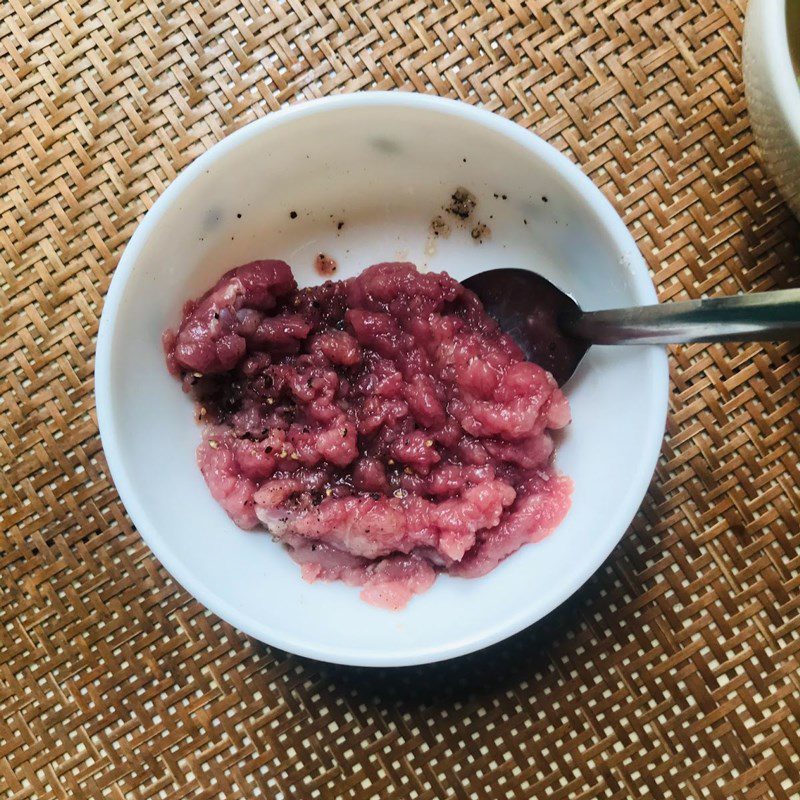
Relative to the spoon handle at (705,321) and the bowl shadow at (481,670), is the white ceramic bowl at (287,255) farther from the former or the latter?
the bowl shadow at (481,670)

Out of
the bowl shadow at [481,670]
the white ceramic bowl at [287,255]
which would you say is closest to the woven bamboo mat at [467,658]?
the bowl shadow at [481,670]

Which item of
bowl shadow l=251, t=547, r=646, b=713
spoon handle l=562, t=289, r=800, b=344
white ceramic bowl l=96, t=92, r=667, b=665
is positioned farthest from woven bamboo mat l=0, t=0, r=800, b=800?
spoon handle l=562, t=289, r=800, b=344

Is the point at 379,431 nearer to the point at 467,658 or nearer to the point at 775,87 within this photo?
the point at 467,658

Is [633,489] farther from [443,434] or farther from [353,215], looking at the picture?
[353,215]

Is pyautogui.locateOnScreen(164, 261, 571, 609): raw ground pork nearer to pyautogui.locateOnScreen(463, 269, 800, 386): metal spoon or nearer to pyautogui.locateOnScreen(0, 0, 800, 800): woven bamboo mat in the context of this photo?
pyautogui.locateOnScreen(463, 269, 800, 386): metal spoon

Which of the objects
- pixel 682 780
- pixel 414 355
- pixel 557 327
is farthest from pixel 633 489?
pixel 682 780

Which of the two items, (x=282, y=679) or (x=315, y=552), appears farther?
(x=282, y=679)

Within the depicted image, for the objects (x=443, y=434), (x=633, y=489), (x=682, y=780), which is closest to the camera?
(x=633, y=489)
